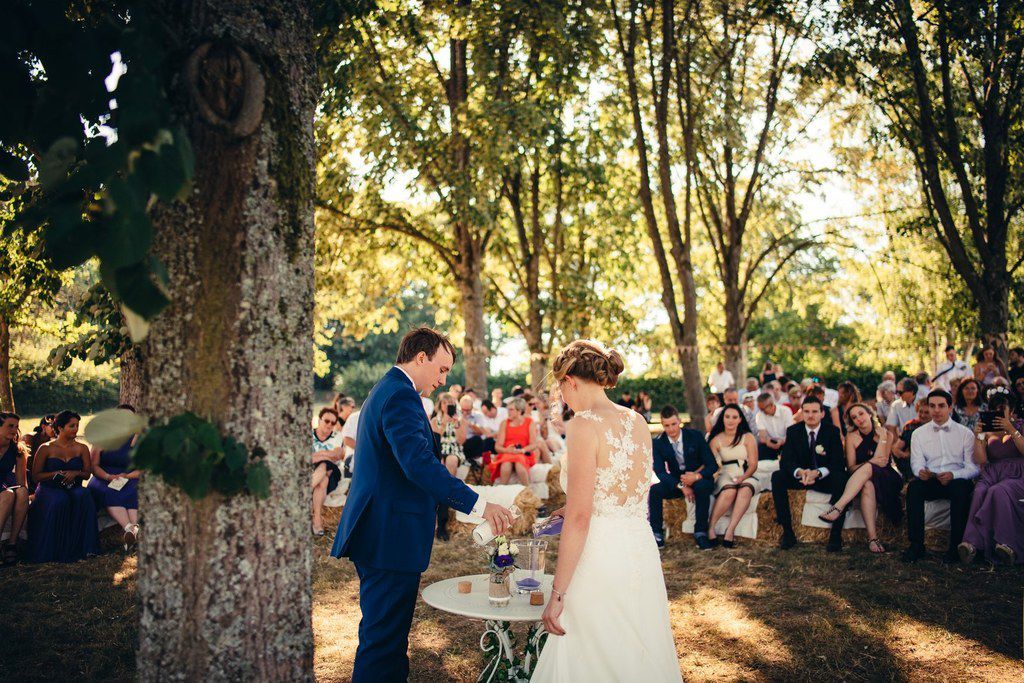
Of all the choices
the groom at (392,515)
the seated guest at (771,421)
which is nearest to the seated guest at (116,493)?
the groom at (392,515)

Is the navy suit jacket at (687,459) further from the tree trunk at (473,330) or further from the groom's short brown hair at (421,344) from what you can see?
the tree trunk at (473,330)

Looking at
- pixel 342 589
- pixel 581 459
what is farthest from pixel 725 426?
pixel 581 459

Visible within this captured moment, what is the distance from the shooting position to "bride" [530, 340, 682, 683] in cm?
330

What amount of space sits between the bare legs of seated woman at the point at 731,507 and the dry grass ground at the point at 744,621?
599 millimetres

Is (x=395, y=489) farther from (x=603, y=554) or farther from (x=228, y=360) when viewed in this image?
(x=228, y=360)

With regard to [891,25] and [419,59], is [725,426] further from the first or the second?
[419,59]

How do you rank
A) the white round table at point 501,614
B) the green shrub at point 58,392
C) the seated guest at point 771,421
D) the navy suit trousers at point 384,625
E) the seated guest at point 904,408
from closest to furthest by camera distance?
the navy suit trousers at point 384,625 → the white round table at point 501,614 → the seated guest at point 771,421 → the seated guest at point 904,408 → the green shrub at point 58,392

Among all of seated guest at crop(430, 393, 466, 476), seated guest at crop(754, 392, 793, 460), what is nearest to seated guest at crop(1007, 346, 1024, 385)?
seated guest at crop(754, 392, 793, 460)

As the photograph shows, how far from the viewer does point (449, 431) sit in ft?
35.9

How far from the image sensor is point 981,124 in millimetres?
12141

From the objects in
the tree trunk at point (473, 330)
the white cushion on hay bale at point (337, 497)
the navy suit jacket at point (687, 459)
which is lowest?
the white cushion on hay bale at point (337, 497)

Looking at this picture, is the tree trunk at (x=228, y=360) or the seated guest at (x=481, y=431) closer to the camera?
the tree trunk at (x=228, y=360)

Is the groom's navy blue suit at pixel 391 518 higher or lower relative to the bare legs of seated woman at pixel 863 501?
higher

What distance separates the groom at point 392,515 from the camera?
134 inches
